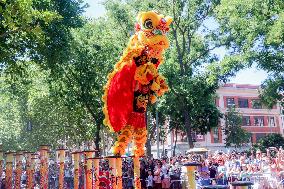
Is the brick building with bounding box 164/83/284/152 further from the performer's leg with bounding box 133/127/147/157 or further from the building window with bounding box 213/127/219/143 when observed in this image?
the performer's leg with bounding box 133/127/147/157

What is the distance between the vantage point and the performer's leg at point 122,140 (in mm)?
6898

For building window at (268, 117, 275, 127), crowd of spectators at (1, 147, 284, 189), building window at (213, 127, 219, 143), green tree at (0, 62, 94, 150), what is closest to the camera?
crowd of spectators at (1, 147, 284, 189)

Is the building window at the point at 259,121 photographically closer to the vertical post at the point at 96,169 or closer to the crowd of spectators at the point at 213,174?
the crowd of spectators at the point at 213,174

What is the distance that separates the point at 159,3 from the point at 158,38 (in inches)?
751

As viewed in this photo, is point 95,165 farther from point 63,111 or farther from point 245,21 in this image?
point 63,111

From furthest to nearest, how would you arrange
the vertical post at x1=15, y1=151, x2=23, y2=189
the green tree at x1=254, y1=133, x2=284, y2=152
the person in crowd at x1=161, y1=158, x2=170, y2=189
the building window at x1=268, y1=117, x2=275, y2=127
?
1. the building window at x1=268, y1=117, x2=275, y2=127
2. the green tree at x1=254, y1=133, x2=284, y2=152
3. the person in crowd at x1=161, y1=158, x2=170, y2=189
4. the vertical post at x1=15, y1=151, x2=23, y2=189

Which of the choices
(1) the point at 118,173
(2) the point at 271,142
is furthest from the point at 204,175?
(2) the point at 271,142

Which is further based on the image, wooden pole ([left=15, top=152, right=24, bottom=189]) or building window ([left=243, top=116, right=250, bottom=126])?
building window ([left=243, top=116, right=250, bottom=126])

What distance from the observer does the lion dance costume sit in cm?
693

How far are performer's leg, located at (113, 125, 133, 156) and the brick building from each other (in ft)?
134

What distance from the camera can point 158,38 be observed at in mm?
6977

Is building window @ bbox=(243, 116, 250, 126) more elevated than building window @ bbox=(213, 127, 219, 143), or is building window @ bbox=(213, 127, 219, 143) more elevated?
building window @ bbox=(243, 116, 250, 126)

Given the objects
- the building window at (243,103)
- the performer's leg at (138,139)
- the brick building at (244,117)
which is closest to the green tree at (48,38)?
the performer's leg at (138,139)

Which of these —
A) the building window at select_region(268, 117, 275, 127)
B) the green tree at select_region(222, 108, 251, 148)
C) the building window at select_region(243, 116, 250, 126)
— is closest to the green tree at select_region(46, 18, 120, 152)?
the green tree at select_region(222, 108, 251, 148)
